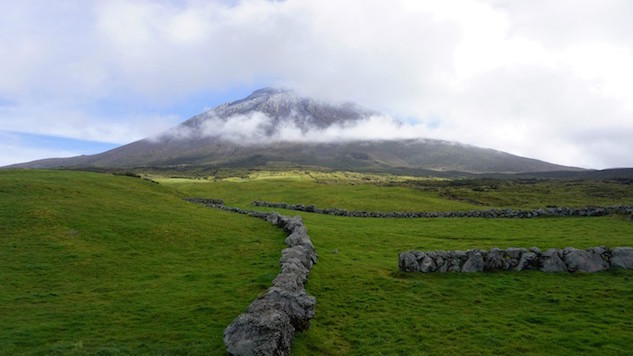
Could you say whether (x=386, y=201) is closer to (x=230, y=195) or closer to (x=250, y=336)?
(x=230, y=195)

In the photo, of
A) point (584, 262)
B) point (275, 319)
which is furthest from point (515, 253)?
point (275, 319)

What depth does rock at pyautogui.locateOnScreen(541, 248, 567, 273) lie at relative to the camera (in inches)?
909

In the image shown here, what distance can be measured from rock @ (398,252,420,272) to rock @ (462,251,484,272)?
2866 mm

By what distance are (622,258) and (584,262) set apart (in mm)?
2297

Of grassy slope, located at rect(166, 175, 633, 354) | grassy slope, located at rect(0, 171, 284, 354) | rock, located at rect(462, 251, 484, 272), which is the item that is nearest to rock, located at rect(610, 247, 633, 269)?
grassy slope, located at rect(166, 175, 633, 354)

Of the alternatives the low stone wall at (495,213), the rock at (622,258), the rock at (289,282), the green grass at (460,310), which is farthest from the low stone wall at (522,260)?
the low stone wall at (495,213)

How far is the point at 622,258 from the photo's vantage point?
23141 mm

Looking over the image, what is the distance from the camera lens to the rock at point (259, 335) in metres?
12.7

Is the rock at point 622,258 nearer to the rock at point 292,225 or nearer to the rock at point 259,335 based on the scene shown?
the rock at point 259,335

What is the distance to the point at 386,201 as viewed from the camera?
66.9m

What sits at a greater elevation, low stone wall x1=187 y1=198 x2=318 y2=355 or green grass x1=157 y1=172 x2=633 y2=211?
green grass x1=157 y1=172 x2=633 y2=211

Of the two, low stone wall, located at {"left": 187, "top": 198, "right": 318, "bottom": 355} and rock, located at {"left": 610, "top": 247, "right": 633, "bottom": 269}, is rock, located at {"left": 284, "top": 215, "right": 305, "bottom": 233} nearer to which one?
low stone wall, located at {"left": 187, "top": 198, "right": 318, "bottom": 355}

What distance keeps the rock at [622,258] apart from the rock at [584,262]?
0.49 meters

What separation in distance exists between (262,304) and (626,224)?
43111mm
